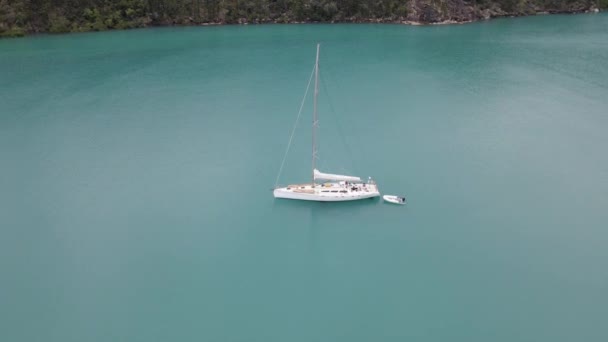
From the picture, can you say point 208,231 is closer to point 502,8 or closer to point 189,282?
point 189,282

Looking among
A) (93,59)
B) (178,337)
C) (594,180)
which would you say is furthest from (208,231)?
(93,59)

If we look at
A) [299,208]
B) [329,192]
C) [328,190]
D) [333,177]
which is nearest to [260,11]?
[333,177]

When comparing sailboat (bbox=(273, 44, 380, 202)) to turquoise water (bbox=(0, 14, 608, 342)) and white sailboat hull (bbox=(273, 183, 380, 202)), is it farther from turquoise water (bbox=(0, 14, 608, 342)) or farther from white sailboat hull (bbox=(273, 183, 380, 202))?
turquoise water (bbox=(0, 14, 608, 342))

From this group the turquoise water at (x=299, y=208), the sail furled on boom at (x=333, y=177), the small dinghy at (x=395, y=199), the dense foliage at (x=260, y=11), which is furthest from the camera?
the dense foliage at (x=260, y=11)

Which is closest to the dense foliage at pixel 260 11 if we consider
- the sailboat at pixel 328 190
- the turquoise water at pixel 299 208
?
the turquoise water at pixel 299 208

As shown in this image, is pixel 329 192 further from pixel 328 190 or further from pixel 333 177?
pixel 333 177

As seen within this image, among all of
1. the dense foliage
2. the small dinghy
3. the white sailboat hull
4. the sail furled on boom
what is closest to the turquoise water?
the white sailboat hull

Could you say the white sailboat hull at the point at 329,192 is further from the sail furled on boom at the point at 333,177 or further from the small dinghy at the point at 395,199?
the small dinghy at the point at 395,199
